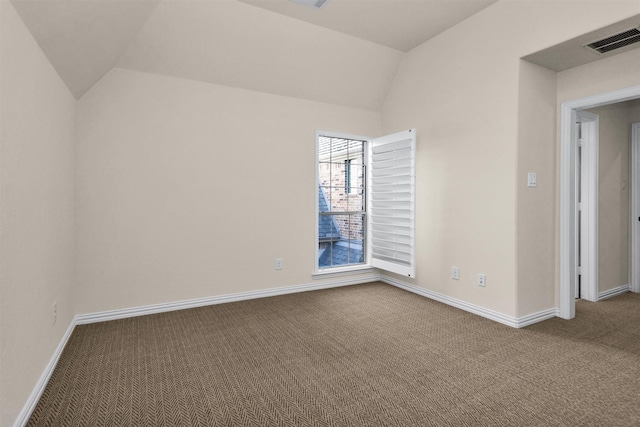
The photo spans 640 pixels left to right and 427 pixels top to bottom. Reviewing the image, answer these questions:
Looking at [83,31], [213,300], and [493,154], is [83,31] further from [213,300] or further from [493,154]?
[493,154]

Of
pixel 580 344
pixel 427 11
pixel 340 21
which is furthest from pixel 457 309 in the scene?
pixel 340 21

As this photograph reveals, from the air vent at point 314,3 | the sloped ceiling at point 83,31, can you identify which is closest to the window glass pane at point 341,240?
the air vent at point 314,3

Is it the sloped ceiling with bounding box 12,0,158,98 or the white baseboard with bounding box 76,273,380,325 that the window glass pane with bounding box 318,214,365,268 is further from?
the sloped ceiling with bounding box 12,0,158,98

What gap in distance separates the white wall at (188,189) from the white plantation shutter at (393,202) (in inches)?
29.9

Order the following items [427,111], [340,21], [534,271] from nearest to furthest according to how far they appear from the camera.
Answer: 1. [534,271]
2. [340,21]
3. [427,111]

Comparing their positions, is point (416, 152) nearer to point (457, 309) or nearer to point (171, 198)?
point (457, 309)

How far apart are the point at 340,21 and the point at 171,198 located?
2353 mm

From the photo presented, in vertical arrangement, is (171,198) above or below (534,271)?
above

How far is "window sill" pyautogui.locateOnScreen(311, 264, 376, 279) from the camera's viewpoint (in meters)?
4.09

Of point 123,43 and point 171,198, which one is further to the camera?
point 171,198

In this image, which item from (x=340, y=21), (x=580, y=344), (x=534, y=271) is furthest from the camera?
(x=340, y=21)

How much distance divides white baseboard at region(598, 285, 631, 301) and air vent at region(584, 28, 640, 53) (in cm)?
251

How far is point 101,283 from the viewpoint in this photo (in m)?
2.99

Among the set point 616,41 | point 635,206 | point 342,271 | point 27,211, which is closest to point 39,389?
point 27,211
